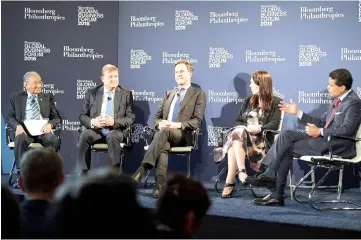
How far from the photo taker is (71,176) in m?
7.32

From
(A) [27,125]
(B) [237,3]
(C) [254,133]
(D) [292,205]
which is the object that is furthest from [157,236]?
(B) [237,3]

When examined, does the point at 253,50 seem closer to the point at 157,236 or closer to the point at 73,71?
the point at 73,71

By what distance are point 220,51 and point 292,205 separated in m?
2.42

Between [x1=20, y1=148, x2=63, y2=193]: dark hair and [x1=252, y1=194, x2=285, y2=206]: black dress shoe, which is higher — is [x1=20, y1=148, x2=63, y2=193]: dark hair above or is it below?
above

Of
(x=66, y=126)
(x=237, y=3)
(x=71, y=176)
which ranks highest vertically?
(x=237, y=3)

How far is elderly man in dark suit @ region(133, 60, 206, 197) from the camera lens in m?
5.95

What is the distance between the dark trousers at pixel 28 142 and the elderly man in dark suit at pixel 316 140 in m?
2.41

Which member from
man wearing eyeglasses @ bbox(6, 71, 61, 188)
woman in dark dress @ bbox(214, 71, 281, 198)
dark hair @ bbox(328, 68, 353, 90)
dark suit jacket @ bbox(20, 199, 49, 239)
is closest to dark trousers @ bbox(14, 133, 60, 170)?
man wearing eyeglasses @ bbox(6, 71, 61, 188)

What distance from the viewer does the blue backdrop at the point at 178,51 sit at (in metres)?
6.64

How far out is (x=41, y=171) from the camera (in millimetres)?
2422

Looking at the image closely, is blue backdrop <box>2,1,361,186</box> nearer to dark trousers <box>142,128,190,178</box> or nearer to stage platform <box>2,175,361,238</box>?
dark trousers <box>142,128,190,178</box>

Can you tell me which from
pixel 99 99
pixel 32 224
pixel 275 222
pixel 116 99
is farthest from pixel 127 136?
pixel 32 224

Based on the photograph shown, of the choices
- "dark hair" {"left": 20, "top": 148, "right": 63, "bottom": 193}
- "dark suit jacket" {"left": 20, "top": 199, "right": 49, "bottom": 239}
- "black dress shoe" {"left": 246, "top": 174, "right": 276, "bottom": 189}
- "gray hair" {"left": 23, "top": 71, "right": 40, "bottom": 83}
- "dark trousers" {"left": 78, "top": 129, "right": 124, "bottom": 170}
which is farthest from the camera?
"gray hair" {"left": 23, "top": 71, "right": 40, "bottom": 83}

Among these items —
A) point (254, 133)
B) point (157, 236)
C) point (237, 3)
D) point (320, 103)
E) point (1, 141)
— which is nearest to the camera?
point (157, 236)
